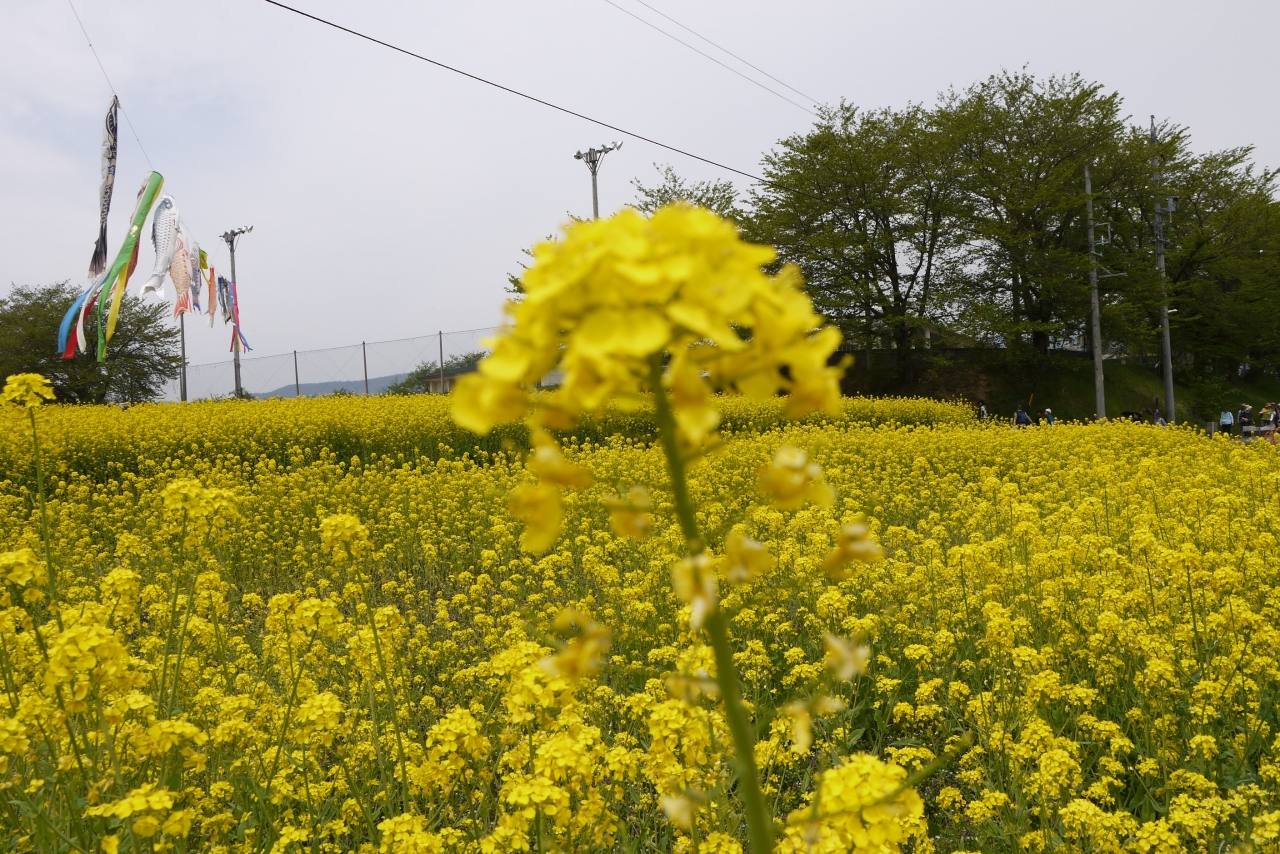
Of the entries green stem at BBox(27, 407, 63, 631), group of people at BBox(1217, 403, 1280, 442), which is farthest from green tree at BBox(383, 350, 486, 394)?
green stem at BBox(27, 407, 63, 631)

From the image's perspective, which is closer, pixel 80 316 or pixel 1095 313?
Answer: pixel 80 316

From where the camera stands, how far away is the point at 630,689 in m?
3.68

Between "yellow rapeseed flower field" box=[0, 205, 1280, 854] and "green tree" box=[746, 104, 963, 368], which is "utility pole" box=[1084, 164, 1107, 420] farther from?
"yellow rapeseed flower field" box=[0, 205, 1280, 854]

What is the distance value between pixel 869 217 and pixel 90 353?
3439 centimetres

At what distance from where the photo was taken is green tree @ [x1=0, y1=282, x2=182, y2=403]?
33188 millimetres

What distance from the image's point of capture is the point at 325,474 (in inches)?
353

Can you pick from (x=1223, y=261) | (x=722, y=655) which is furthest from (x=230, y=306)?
(x=1223, y=261)

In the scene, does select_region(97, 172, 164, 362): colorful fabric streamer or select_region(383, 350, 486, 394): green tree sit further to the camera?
select_region(383, 350, 486, 394): green tree

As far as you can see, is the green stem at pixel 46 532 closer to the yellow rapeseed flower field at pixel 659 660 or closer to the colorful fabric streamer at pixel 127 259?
the yellow rapeseed flower field at pixel 659 660

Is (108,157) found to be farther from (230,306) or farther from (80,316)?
(230,306)

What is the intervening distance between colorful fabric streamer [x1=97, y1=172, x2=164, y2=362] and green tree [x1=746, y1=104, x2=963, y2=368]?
19167 millimetres

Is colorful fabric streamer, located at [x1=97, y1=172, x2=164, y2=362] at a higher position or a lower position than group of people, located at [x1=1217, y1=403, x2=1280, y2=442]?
higher

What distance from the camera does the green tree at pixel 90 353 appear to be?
33.2 meters

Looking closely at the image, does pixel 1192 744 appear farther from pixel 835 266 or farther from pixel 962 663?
pixel 835 266
